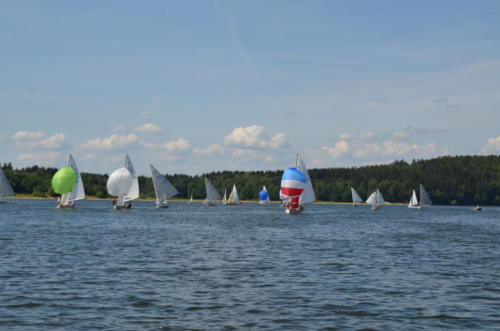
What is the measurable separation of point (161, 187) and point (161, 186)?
81cm

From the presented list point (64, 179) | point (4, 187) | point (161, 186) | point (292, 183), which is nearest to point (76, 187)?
point (64, 179)

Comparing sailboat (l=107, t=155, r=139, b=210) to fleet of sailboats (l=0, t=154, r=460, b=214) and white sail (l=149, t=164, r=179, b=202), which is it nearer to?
fleet of sailboats (l=0, t=154, r=460, b=214)

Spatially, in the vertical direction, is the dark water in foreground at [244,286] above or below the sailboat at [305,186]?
below

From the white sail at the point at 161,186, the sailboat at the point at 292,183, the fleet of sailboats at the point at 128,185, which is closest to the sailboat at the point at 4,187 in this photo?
the fleet of sailboats at the point at 128,185

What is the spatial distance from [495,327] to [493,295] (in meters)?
7.60

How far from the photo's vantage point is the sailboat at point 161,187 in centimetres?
14525

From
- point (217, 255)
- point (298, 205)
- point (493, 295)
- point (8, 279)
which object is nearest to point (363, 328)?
point (493, 295)

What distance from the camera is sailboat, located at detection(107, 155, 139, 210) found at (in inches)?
5005

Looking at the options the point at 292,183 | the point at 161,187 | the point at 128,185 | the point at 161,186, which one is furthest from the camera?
the point at 161,187

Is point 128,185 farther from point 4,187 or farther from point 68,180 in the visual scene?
point 4,187

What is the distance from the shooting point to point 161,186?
15262 cm

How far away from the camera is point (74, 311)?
24594 mm

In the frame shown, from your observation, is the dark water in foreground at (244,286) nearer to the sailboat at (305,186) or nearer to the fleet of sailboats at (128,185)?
the fleet of sailboats at (128,185)

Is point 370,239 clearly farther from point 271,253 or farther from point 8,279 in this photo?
point 8,279
